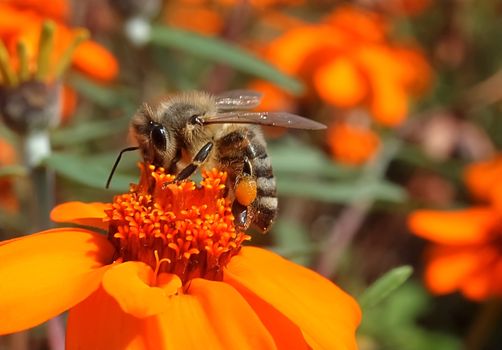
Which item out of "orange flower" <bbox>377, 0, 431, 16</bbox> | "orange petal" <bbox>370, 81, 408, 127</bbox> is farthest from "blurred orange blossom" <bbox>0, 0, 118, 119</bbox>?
"orange flower" <bbox>377, 0, 431, 16</bbox>

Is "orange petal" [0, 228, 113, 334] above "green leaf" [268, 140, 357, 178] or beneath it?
above

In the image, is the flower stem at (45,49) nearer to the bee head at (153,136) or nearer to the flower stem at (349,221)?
the bee head at (153,136)

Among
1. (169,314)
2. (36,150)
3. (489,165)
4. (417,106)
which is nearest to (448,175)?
(489,165)

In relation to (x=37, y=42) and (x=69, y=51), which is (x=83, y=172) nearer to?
(x=69, y=51)

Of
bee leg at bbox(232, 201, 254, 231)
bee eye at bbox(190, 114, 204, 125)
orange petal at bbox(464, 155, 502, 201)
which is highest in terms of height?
bee eye at bbox(190, 114, 204, 125)

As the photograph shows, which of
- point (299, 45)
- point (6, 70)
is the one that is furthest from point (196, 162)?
point (299, 45)

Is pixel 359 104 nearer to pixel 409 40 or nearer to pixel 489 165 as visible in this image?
pixel 489 165

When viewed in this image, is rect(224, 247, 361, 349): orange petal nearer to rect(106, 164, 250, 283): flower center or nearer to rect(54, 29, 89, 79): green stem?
rect(106, 164, 250, 283): flower center
